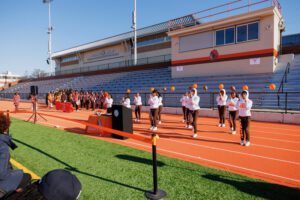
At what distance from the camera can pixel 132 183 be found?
4.79 metres

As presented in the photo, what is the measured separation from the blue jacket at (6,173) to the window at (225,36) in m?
20.8

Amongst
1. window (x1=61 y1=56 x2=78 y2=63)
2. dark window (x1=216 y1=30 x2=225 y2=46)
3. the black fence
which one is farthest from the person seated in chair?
window (x1=61 y1=56 x2=78 y2=63)

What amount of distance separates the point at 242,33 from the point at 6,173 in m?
21.1

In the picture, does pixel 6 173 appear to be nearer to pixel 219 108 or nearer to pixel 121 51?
pixel 219 108

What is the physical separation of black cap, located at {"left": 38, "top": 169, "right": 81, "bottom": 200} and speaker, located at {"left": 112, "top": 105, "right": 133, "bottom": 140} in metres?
7.38

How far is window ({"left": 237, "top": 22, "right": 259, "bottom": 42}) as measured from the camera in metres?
19.6

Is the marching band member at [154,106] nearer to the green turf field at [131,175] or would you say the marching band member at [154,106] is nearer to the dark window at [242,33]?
the green turf field at [131,175]

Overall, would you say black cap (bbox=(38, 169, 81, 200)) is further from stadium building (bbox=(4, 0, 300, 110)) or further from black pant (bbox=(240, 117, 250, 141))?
stadium building (bbox=(4, 0, 300, 110))

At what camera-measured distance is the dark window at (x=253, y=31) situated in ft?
64.3

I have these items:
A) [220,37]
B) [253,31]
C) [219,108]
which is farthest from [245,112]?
[220,37]

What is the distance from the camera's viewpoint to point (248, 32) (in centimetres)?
1997

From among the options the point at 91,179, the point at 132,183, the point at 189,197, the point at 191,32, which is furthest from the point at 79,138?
the point at 191,32

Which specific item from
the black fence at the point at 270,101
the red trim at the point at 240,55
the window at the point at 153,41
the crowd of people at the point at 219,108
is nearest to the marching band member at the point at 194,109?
the crowd of people at the point at 219,108

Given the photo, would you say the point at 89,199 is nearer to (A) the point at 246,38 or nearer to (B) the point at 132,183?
(B) the point at 132,183
